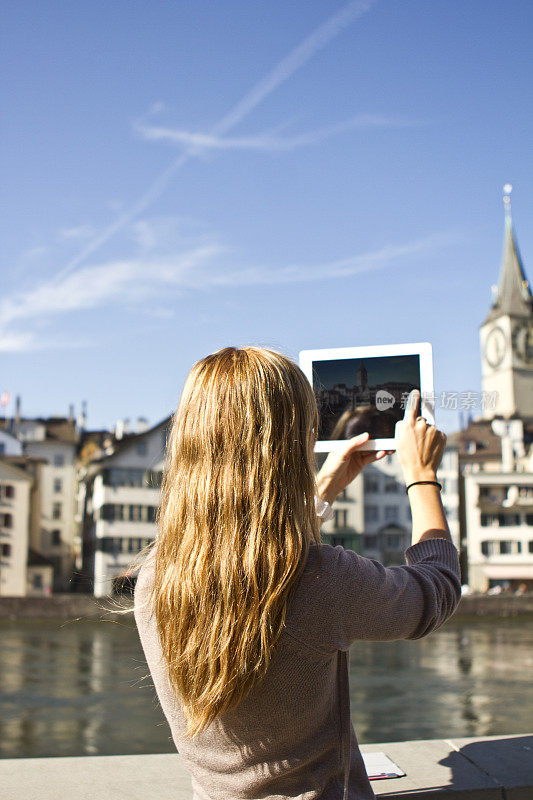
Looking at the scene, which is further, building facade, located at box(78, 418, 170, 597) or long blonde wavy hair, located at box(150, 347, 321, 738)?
building facade, located at box(78, 418, 170, 597)

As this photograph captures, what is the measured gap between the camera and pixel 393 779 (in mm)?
2395

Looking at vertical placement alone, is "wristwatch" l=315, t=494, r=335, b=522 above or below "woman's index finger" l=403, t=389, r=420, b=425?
below

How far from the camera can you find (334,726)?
1584 mm

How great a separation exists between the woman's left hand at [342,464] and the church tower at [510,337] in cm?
9510

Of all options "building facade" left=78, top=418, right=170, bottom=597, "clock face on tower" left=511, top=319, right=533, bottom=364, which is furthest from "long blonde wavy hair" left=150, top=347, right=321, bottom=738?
"clock face on tower" left=511, top=319, right=533, bottom=364

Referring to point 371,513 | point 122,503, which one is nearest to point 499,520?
point 371,513

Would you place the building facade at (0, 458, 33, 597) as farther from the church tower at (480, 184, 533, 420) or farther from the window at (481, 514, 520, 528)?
the church tower at (480, 184, 533, 420)

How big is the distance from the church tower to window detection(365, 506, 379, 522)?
125 ft

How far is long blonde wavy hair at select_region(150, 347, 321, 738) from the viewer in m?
1.47

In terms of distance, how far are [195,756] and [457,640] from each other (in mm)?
38831

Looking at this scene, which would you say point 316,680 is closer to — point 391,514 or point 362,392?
point 362,392

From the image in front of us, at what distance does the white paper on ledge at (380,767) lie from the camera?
7.89ft

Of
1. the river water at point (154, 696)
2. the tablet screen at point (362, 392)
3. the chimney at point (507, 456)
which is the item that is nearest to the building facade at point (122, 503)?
the river water at point (154, 696)

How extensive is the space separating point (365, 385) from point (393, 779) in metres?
1.12
